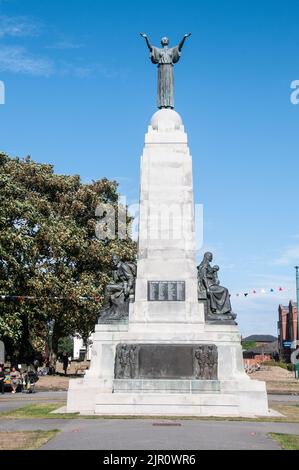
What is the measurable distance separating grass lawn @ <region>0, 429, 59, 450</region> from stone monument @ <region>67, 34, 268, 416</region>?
5.04 m

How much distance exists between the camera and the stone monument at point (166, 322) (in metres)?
17.5

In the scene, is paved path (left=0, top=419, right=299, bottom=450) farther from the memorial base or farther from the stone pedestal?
the stone pedestal

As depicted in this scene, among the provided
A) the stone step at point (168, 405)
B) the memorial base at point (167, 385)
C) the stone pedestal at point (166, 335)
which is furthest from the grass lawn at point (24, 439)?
the stone pedestal at point (166, 335)

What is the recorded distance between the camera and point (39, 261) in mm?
37594

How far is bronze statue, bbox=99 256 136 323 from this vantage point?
66.7 feet

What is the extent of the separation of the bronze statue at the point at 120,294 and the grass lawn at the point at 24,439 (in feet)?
26.7

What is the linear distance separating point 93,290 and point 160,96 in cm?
1660

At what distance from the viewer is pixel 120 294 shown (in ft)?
68.2

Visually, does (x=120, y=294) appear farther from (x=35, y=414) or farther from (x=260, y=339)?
(x=260, y=339)

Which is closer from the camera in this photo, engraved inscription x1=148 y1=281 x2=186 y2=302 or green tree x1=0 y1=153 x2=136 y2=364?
engraved inscription x1=148 y1=281 x2=186 y2=302

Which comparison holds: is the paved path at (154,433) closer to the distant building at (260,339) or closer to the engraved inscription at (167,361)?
the engraved inscription at (167,361)

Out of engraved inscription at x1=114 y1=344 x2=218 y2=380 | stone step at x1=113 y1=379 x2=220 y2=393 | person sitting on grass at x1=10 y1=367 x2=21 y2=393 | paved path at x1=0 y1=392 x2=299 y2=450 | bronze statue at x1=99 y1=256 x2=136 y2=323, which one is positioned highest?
bronze statue at x1=99 y1=256 x2=136 y2=323

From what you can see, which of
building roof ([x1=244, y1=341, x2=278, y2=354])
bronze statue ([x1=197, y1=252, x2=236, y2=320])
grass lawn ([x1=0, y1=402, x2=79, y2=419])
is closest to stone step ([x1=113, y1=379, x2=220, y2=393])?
grass lawn ([x1=0, y1=402, x2=79, y2=419])
